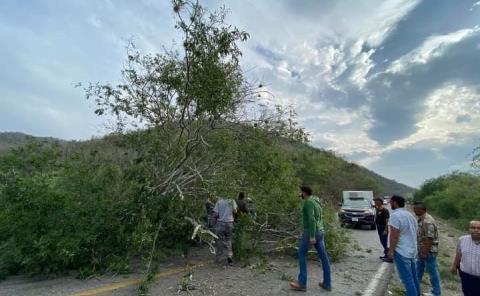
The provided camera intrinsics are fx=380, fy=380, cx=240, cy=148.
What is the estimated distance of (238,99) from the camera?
1068cm

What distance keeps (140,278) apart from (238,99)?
5.35m

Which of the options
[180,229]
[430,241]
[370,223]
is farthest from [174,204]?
[370,223]

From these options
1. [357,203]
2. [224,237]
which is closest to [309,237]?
[224,237]

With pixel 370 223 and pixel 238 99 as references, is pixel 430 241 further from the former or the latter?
pixel 370 223

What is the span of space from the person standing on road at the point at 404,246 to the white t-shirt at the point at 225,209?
4.21 metres

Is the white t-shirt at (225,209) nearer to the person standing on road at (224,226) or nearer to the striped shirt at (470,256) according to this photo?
the person standing on road at (224,226)

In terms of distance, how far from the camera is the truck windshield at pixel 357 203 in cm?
2167

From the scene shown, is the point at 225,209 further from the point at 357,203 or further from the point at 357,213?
the point at 357,203

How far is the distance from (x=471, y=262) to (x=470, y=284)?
377 mm

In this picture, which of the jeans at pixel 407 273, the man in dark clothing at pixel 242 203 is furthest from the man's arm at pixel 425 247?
the man in dark clothing at pixel 242 203

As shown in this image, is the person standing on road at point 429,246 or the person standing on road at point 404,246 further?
the person standing on road at point 429,246

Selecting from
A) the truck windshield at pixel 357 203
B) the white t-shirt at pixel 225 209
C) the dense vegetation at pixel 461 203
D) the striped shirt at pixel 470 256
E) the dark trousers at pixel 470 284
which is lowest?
the dark trousers at pixel 470 284

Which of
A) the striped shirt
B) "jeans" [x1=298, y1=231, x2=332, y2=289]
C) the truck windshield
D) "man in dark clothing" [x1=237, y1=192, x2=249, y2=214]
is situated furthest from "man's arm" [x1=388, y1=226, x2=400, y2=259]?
the truck windshield

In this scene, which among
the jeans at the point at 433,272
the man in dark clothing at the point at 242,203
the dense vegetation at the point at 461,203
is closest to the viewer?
the jeans at the point at 433,272
